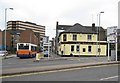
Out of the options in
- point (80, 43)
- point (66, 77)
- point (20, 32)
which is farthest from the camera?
point (20, 32)

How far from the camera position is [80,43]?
84.9 meters

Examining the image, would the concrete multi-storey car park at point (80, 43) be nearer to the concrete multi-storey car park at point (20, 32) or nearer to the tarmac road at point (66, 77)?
the concrete multi-storey car park at point (20, 32)

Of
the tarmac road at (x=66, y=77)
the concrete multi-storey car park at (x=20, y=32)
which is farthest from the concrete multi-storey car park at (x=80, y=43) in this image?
the tarmac road at (x=66, y=77)

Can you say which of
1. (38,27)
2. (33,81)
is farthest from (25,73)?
(38,27)

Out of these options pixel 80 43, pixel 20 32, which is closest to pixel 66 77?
pixel 80 43

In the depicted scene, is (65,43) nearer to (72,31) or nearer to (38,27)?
(72,31)

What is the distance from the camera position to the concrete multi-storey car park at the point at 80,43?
83.8 m

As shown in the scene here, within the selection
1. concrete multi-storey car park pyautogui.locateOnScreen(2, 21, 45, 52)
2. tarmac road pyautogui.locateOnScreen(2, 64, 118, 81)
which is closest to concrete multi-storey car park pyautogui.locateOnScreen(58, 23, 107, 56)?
concrete multi-storey car park pyautogui.locateOnScreen(2, 21, 45, 52)

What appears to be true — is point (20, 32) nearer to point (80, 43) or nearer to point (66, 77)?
point (80, 43)

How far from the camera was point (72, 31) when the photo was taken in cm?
8550

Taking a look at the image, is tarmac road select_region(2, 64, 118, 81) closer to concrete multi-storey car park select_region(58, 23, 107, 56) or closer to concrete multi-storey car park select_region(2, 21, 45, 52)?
concrete multi-storey car park select_region(58, 23, 107, 56)

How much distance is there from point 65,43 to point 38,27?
353ft

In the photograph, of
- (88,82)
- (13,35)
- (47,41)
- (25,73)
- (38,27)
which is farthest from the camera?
(38,27)

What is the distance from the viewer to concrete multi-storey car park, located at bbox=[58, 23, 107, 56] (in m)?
83.8
